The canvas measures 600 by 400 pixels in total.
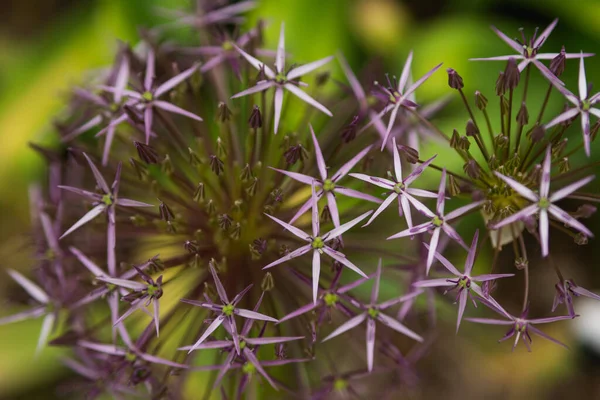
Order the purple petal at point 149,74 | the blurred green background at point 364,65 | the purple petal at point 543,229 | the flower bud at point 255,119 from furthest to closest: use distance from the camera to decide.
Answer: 1. the blurred green background at point 364,65
2. the purple petal at point 149,74
3. the flower bud at point 255,119
4. the purple petal at point 543,229

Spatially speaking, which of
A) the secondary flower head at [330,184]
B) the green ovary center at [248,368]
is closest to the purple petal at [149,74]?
the secondary flower head at [330,184]

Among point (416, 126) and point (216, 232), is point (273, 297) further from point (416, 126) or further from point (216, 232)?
point (416, 126)

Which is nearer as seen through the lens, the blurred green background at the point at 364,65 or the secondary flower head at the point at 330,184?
the secondary flower head at the point at 330,184

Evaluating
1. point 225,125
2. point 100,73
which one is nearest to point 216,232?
point 225,125

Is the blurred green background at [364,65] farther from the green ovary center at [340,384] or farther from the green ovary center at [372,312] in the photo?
the green ovary center at [372,312]

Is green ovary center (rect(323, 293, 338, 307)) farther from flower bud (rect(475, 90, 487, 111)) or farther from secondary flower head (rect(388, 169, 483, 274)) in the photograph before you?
flower bud (rect(475, 90, 487, 111))

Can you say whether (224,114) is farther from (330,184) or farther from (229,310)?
(229,310)

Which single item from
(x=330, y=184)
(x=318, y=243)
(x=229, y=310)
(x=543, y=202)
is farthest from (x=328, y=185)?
(x=543, y=202)
